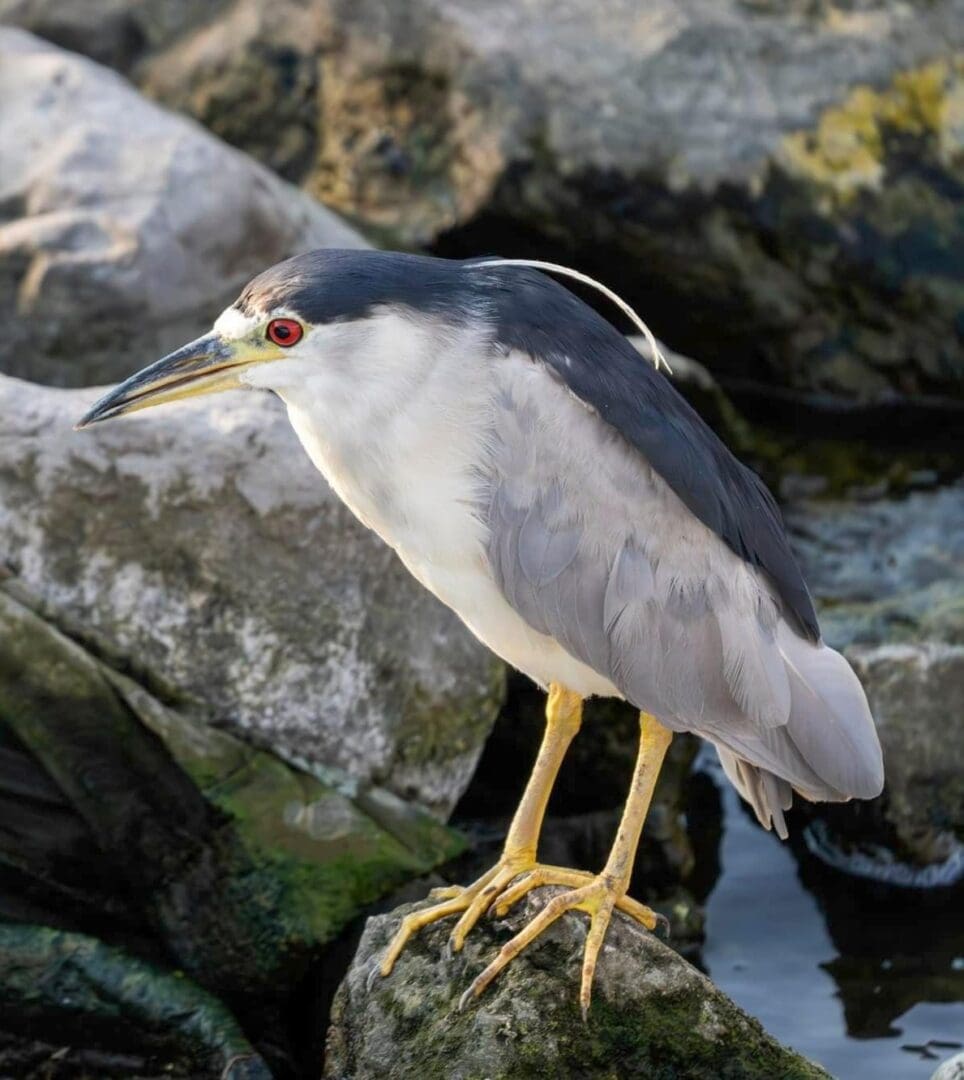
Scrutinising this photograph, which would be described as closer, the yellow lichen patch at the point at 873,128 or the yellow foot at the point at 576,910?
the yellow foot at the point at 576,910

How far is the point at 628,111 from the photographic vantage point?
26.9 feet

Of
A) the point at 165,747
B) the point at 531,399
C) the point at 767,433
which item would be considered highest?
the point at 531,399

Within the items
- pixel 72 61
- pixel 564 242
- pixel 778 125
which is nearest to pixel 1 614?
pixel 72 61

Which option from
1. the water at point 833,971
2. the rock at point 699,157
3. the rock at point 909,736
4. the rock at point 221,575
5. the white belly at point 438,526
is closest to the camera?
the white belly at point 438,526

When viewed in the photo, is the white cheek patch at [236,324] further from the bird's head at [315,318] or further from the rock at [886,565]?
the rock at [886,565]

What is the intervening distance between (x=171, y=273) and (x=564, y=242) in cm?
207

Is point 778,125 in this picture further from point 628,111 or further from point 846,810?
point 846,810

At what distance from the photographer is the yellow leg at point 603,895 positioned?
411 cm

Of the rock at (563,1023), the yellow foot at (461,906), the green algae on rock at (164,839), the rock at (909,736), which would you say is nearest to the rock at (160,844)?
the green algae on rock at (164,839)

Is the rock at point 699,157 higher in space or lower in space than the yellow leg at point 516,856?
lower

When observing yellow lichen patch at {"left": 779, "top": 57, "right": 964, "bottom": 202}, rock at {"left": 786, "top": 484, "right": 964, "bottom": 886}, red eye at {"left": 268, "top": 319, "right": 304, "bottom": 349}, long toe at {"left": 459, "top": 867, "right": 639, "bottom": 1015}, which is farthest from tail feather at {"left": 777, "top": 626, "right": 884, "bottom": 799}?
yellow lichen patch at {"left": 779, "top": 57, "right": 964, "bottom": 202}

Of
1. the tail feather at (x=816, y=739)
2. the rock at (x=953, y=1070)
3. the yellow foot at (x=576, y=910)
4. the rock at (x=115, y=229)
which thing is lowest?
the rock at (x=115, y=229)

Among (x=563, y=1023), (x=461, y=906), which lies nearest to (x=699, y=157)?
(x=461, y=906)

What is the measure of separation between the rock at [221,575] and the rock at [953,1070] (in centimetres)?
164
